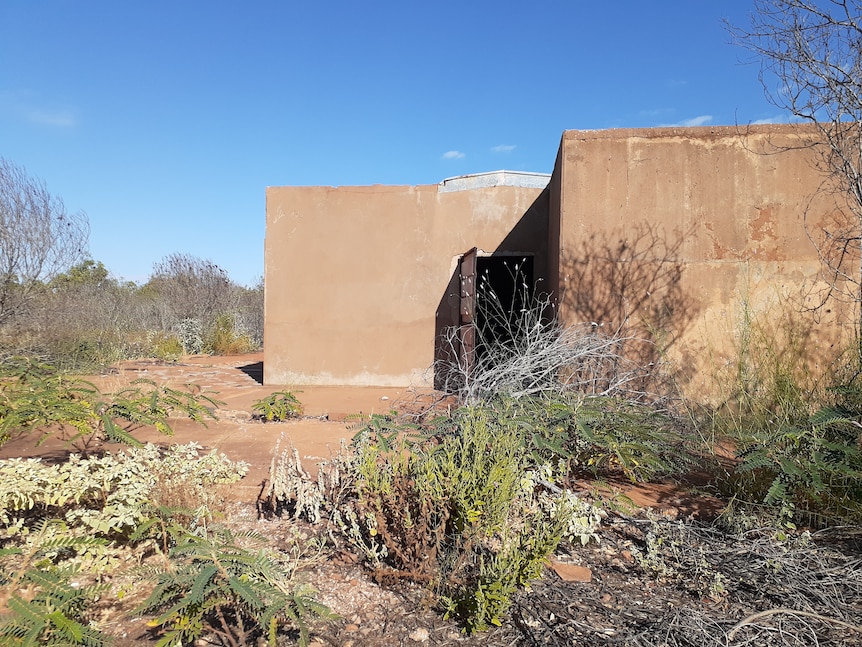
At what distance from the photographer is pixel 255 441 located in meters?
5.02

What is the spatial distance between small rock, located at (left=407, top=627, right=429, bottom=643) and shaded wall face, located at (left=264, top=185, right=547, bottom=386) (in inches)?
260

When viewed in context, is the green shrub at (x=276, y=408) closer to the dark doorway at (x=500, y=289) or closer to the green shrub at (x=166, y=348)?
the dark doorway at (x=500, y=289)

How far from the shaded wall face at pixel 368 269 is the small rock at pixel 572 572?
6170 mm

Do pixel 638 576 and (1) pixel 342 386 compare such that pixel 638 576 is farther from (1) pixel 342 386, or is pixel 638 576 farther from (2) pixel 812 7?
(1) pixel 342 386

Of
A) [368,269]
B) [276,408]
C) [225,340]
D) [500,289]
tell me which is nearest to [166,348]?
[225,340]

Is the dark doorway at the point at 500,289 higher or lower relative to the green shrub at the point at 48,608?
higher

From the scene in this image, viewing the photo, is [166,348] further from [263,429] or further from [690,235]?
[690,235]

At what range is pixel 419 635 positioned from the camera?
205 cm

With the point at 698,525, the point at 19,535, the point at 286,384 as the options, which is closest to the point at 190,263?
the point at 286,384

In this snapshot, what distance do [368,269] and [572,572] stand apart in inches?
271

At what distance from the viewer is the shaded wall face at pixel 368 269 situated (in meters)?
8.70

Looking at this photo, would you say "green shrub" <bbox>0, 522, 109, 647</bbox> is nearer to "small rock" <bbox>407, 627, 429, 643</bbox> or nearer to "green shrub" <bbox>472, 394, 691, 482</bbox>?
"small rock" <bbox>407, 627, 429, 643</bbox>

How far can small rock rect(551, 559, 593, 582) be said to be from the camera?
2.44 m

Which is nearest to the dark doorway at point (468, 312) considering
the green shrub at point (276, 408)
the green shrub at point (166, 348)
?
the green shrub at point (276, 408)
